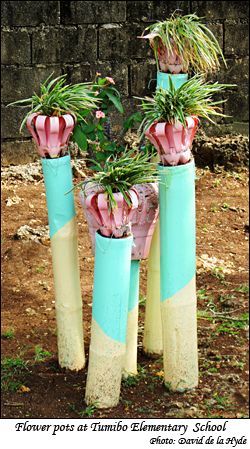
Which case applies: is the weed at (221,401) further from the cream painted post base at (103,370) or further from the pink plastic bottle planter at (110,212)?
the pink plastic bottle planter at (110,212)

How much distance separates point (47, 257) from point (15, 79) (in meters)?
1.53

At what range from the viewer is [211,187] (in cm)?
745

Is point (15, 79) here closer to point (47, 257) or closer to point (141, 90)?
point (141, 90)

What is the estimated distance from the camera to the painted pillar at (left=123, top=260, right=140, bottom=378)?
449cm

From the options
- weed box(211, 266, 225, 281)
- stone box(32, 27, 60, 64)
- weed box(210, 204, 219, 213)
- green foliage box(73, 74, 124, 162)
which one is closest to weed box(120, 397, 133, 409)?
green foliage box(73, 74, 124, 162)

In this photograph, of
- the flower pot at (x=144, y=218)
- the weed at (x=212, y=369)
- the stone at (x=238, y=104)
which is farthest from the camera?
the stone at (x=238, y=104)

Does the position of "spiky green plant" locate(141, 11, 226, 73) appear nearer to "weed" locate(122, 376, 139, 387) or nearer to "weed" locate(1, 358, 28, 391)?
"weed" locate(122, 376, 139, 387)

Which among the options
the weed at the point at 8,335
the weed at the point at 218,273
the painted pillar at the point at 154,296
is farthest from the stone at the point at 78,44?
the painted pillar at the point at 154,296

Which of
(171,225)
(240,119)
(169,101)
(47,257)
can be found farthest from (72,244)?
(240,119)

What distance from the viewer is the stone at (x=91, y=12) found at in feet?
23.5

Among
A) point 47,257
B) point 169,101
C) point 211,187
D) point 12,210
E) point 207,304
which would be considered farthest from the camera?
point 211,187

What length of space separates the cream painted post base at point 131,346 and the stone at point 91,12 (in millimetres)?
3213

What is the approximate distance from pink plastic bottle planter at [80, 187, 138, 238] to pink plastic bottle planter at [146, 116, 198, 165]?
216 mm

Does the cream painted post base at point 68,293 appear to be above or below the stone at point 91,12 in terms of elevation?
below
